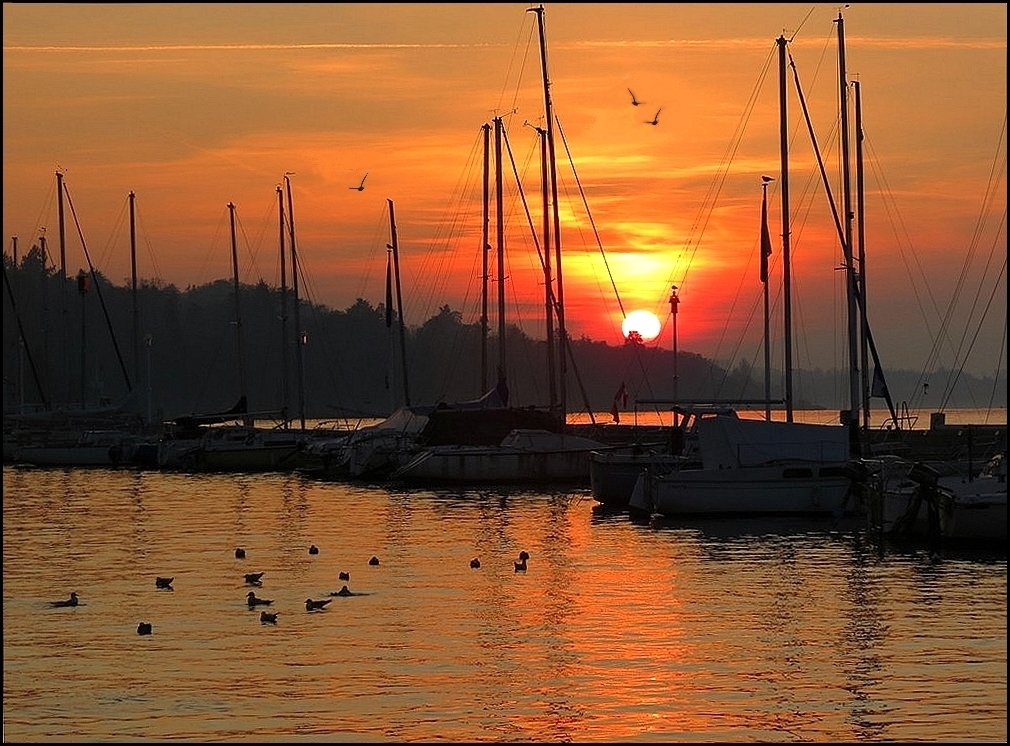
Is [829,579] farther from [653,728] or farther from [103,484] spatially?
[103,484]

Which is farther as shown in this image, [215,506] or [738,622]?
[215,506]

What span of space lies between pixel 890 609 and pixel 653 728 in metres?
12.0

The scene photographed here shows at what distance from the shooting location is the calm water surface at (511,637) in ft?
73.7

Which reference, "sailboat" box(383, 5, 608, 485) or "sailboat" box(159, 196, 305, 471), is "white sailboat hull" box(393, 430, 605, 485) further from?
"sailboat" box(159, 196, 305, 471)

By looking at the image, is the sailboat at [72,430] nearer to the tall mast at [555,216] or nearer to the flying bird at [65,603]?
the tall mast at [555,216]

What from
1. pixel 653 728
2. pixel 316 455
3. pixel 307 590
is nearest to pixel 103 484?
pixel 316 455

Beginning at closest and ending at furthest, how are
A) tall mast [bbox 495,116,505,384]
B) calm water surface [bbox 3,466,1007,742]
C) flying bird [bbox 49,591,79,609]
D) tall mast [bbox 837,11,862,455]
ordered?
calm water surface [bbox 3,466,1007,742] < flying bird [bbox 49,591,79,609] < tall mast [bbox 837,11,862,455] < tall mast [bbox 495,116,505,384]

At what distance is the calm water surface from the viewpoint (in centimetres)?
2247

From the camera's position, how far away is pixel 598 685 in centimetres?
2480

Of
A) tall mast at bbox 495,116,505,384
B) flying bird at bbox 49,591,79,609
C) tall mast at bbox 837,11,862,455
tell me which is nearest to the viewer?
flying bird at bbox 49,591,79,609

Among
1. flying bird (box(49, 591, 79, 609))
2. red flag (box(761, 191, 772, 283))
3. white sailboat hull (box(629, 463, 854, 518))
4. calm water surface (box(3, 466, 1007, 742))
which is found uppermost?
red flag (box(761, 191, 772, 283))

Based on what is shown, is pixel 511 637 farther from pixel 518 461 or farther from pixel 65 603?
pixel 518 461

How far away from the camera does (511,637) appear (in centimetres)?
2969

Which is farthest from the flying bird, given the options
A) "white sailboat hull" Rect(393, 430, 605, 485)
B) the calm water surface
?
"white sailboat hull" Rect(393, 430, 605, 485)
